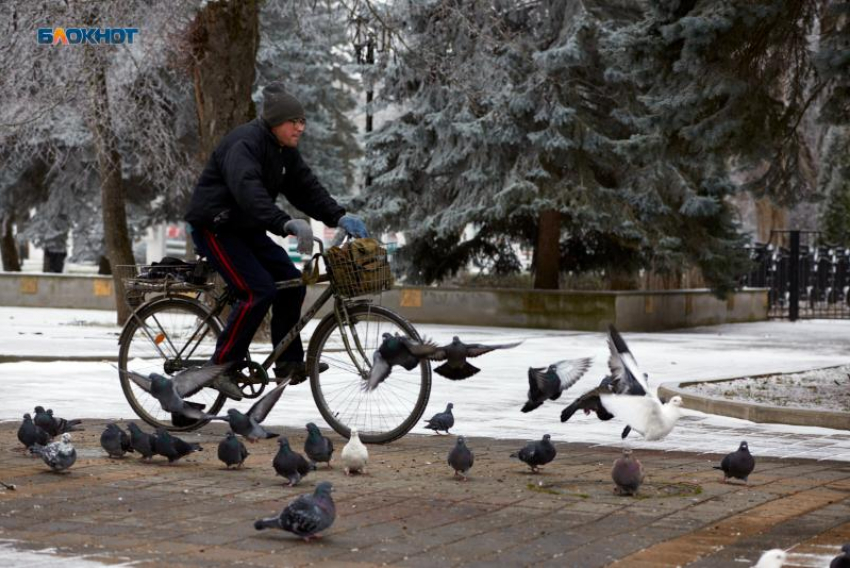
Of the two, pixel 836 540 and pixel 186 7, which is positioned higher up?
pixel 186 7

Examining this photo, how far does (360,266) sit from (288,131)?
3.09ft

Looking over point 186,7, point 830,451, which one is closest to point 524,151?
point 186,7

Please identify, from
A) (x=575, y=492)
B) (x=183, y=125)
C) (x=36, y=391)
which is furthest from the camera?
(x=183, y=125)

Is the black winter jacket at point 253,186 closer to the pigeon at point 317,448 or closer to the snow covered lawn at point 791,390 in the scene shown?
the pigeon at point 317,448

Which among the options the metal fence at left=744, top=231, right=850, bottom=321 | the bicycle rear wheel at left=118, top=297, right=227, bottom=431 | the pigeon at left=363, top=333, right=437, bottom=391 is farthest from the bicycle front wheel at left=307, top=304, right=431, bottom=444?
the metal fence at left=744, top=231, right=850, bottom=321

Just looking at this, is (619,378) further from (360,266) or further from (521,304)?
(521,304)

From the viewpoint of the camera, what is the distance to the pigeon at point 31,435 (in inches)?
310

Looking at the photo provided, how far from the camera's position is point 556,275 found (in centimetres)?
2747

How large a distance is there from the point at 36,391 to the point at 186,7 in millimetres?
7515

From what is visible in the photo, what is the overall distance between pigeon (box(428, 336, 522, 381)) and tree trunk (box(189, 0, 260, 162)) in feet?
35.6

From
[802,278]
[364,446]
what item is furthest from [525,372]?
[802,278]

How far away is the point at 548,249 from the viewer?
27188 millimetres

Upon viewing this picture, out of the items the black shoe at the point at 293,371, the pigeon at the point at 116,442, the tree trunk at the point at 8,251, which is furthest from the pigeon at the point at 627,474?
the tree trunk at the point at 8,251

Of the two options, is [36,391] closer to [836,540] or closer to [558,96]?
[836,540]
